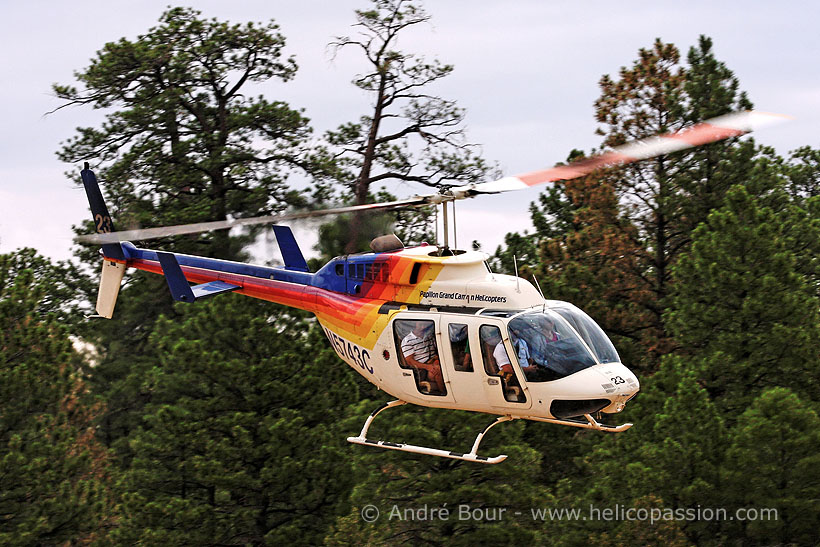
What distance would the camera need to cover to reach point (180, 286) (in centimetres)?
1792

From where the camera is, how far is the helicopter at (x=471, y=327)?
13.6m

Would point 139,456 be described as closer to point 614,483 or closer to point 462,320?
point 614,483

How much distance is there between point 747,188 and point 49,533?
70.3ft

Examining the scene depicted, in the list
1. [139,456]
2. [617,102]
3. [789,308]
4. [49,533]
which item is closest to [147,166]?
[139,456]

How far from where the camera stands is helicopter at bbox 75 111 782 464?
13.6 metres

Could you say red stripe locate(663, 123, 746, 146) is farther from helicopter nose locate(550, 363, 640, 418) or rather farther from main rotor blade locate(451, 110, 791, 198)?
helicopter nose locate(550, 363, 640, 418)

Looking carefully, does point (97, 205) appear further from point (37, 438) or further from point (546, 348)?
point (546, 348)

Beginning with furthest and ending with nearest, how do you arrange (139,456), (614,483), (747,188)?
(747,188) < (139,456) < (614,483)

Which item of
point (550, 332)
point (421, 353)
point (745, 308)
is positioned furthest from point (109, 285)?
point (745, 308)

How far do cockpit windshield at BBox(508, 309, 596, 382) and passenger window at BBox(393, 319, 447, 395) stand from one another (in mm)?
1258

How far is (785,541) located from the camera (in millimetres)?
24297

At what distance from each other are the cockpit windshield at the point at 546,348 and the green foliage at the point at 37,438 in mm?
16741

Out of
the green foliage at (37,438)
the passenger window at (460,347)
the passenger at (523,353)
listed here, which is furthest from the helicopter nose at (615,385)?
the green foliage at (37,438)

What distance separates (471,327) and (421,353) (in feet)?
3.11
